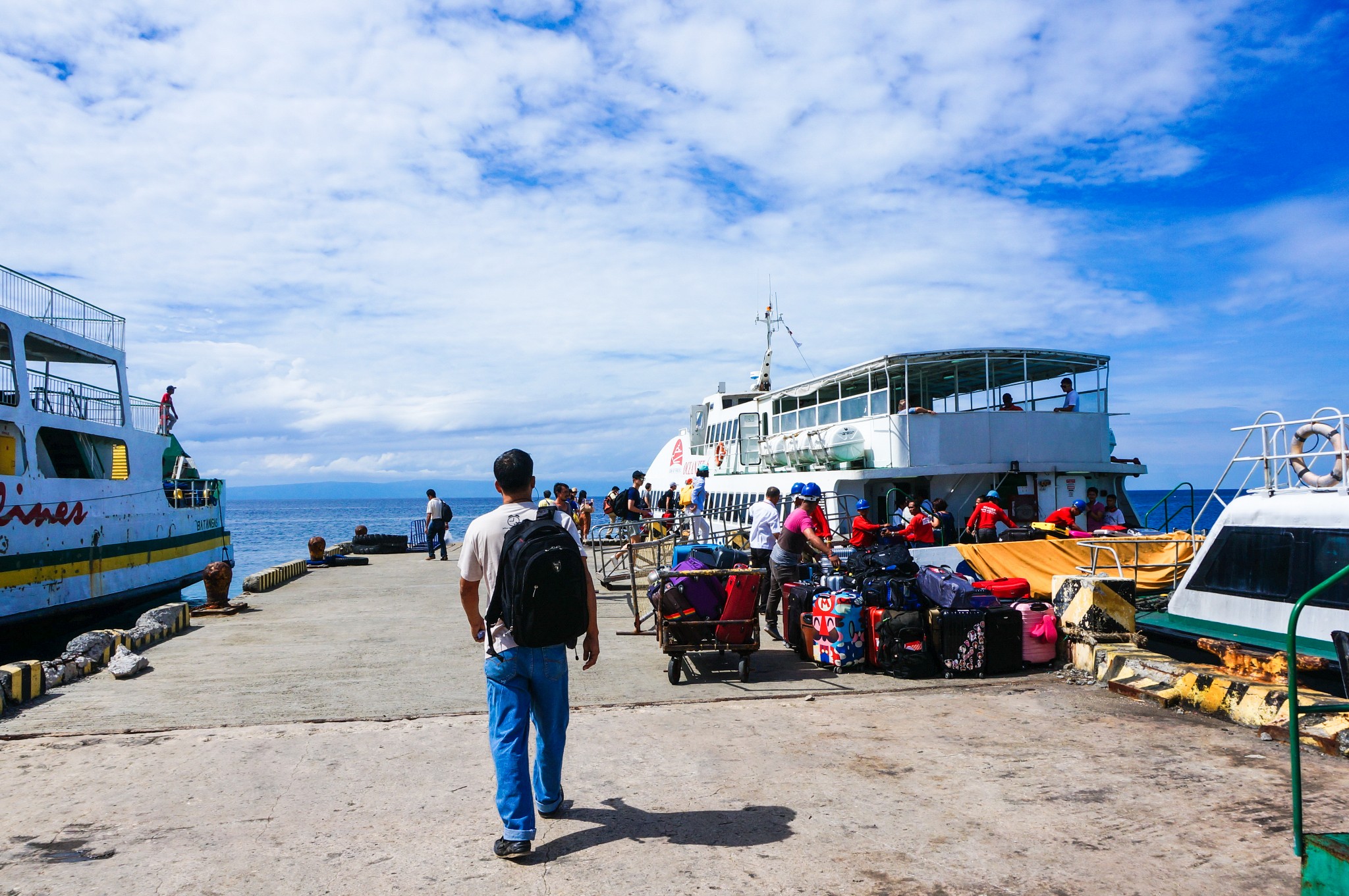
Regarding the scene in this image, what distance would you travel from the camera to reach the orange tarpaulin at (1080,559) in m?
11.1

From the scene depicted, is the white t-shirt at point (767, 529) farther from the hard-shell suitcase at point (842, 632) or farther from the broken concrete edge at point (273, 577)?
the broken concrete edge at point (273, 577)

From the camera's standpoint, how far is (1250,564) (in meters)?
8.30

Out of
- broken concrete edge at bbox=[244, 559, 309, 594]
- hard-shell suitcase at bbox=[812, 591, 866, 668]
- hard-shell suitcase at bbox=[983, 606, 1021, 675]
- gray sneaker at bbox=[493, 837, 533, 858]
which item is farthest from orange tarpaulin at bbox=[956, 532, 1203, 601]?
broken concrete edge at bbox=[244, 559, 309, 594]

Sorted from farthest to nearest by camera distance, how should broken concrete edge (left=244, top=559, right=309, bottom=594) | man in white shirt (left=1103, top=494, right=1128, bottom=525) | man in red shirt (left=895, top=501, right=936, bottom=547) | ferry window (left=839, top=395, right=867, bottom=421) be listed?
1. broken concrete edge (left=244, top=559, right=309, bottom=594)
2. ferry window (left=839, top=395, right=867, bottom=421)
3. man in white shirt (left=1103, top=494, right=1128, bottom=525)
4. man in red shirt (left=895, top=501, right=936, bottom=547)

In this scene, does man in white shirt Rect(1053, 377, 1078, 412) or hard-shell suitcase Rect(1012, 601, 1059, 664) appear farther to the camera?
man in white shirt Rect(1053, 377, 1078, 412)

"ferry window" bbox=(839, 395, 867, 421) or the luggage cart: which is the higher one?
"ferry window" bbox=(839, 395, 867, 421)

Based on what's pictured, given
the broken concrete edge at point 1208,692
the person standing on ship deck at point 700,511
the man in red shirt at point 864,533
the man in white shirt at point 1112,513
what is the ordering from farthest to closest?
1. the person standing on ship deck at point 700,511
2. the man in white shirt at point 1112,513
3. the man in red shirt at point 864,533
4. the broken concrete edge at point 1208,692

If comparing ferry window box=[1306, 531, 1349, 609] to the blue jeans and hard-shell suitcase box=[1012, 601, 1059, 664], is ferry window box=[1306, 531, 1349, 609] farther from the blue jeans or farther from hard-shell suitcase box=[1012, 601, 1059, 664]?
the blue jeans

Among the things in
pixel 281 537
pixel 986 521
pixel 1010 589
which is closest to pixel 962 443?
pixel 986 521

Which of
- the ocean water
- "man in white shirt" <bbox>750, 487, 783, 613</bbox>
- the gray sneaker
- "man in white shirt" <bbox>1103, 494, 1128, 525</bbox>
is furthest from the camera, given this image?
the ocean water

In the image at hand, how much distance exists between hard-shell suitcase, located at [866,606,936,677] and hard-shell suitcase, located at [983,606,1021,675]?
1.83 feet

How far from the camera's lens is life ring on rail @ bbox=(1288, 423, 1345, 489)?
7.88 metres

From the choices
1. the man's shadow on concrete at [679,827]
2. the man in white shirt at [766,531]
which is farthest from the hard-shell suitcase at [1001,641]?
the man's shadow on concrete at [679,827]

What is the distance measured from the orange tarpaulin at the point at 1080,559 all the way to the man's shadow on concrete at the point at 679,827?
7.83 metres
